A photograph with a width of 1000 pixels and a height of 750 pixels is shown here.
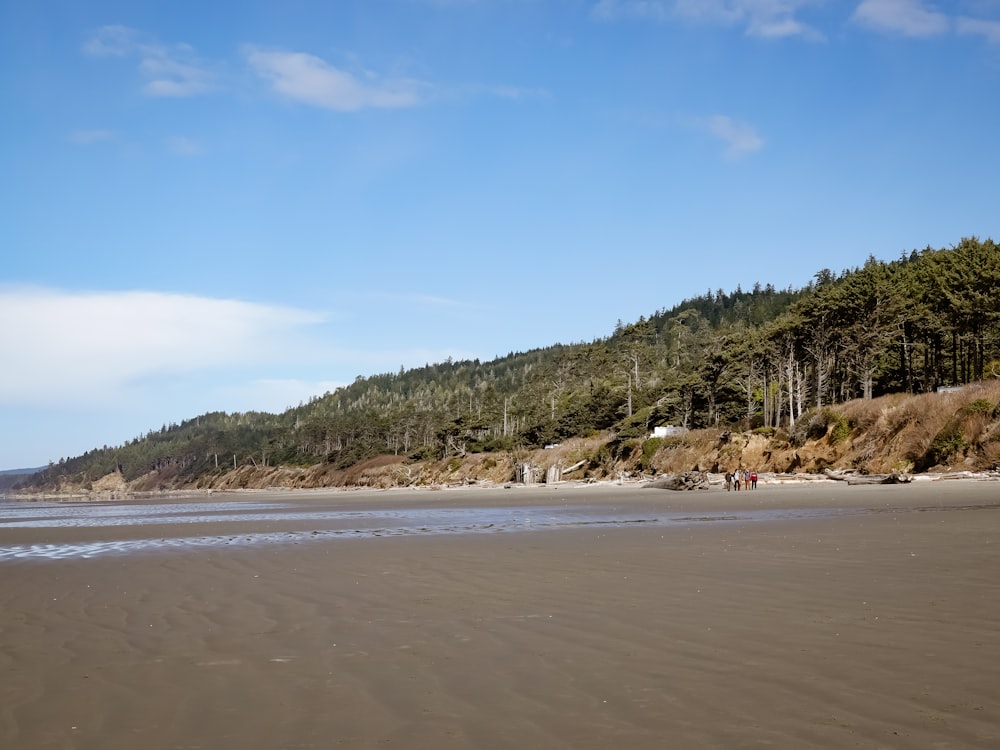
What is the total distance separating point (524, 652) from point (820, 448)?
41.7 m

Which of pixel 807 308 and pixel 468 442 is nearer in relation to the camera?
pixel 807 308

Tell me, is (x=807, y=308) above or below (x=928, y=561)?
above

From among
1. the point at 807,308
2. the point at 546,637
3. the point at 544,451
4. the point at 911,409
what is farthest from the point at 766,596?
the point at 544,451

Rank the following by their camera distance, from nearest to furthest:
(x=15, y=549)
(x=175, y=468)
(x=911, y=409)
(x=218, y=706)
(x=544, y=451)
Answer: (x=218, y=706)
(x=15, y=549)
(x=911, y=409)
(x=544, y=451)
(x=175, y=468)

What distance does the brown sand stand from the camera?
420 centimetres

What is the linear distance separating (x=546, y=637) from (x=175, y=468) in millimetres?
205439

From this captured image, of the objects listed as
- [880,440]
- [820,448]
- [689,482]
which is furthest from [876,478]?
[820,448]

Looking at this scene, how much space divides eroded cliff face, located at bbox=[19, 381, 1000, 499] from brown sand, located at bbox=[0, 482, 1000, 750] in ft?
80.4

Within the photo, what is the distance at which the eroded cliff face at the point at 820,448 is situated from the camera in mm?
33312

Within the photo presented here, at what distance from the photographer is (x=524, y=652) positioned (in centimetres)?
593

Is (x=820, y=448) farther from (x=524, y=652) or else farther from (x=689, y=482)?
(x=524, y=652)

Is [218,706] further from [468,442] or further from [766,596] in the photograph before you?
[468,442]

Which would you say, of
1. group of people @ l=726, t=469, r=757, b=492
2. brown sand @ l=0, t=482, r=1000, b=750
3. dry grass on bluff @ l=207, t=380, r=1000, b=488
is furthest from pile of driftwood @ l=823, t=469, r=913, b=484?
brown sand @ l=0, t=482, r=1000, b=750

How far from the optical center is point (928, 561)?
9625mm
